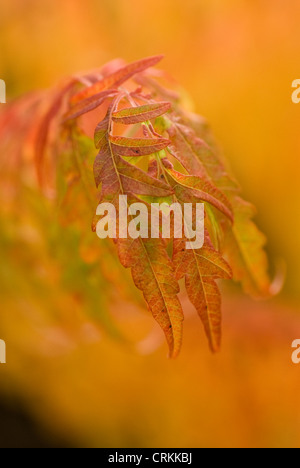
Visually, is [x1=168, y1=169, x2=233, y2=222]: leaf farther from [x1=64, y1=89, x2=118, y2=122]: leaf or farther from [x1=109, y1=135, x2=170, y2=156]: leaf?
[x1=64, y1=89, x2=118, y2=122]: leaf

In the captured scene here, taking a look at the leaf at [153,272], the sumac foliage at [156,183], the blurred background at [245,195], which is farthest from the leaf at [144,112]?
the blurred background at [245,195]

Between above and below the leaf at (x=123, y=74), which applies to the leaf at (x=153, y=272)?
below

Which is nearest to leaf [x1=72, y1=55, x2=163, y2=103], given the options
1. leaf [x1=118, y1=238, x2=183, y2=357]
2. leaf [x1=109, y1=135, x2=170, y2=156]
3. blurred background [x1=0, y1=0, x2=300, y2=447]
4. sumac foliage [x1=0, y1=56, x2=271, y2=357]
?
sumac foliage [x1=0, y1=56, x2=271, y2=357]

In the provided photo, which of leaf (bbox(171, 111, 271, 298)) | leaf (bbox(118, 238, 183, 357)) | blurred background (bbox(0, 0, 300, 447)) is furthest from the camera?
blurred background (bbox(0, 0, 300, 447))

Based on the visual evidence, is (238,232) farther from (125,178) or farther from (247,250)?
(125,178)

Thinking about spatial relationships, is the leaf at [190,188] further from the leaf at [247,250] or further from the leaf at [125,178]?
the leaf at [247,250]

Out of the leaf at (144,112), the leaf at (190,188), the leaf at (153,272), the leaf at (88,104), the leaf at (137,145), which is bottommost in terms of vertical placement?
the leaf at (153,272)
